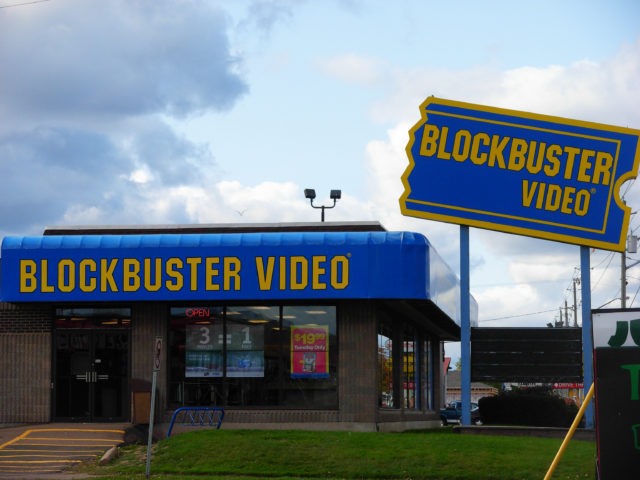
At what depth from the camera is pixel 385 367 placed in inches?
1081

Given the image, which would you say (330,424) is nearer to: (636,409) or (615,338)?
(615,338)

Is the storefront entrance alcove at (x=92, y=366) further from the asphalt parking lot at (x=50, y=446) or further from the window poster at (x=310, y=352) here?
the window poster at (x=310, y=352)

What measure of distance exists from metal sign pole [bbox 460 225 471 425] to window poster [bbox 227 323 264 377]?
5.46 metres

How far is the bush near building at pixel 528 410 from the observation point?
3253cm

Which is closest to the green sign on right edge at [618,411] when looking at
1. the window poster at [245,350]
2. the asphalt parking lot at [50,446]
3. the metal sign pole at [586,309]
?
the asphalt parking lot at [50,446]

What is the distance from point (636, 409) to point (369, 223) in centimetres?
1419

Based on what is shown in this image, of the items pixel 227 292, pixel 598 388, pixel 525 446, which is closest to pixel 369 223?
pixel 227 292

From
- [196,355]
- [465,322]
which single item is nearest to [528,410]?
[465,322]

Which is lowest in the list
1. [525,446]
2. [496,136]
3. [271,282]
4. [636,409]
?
[525,446]

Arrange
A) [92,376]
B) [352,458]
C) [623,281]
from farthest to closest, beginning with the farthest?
[623,281], [92,376], [352,458]

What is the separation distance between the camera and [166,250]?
998 inches

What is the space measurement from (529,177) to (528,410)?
10.5 metres

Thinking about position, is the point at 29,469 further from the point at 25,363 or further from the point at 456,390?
the point at 456,390

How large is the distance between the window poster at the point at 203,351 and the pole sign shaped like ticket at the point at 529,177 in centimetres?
623
